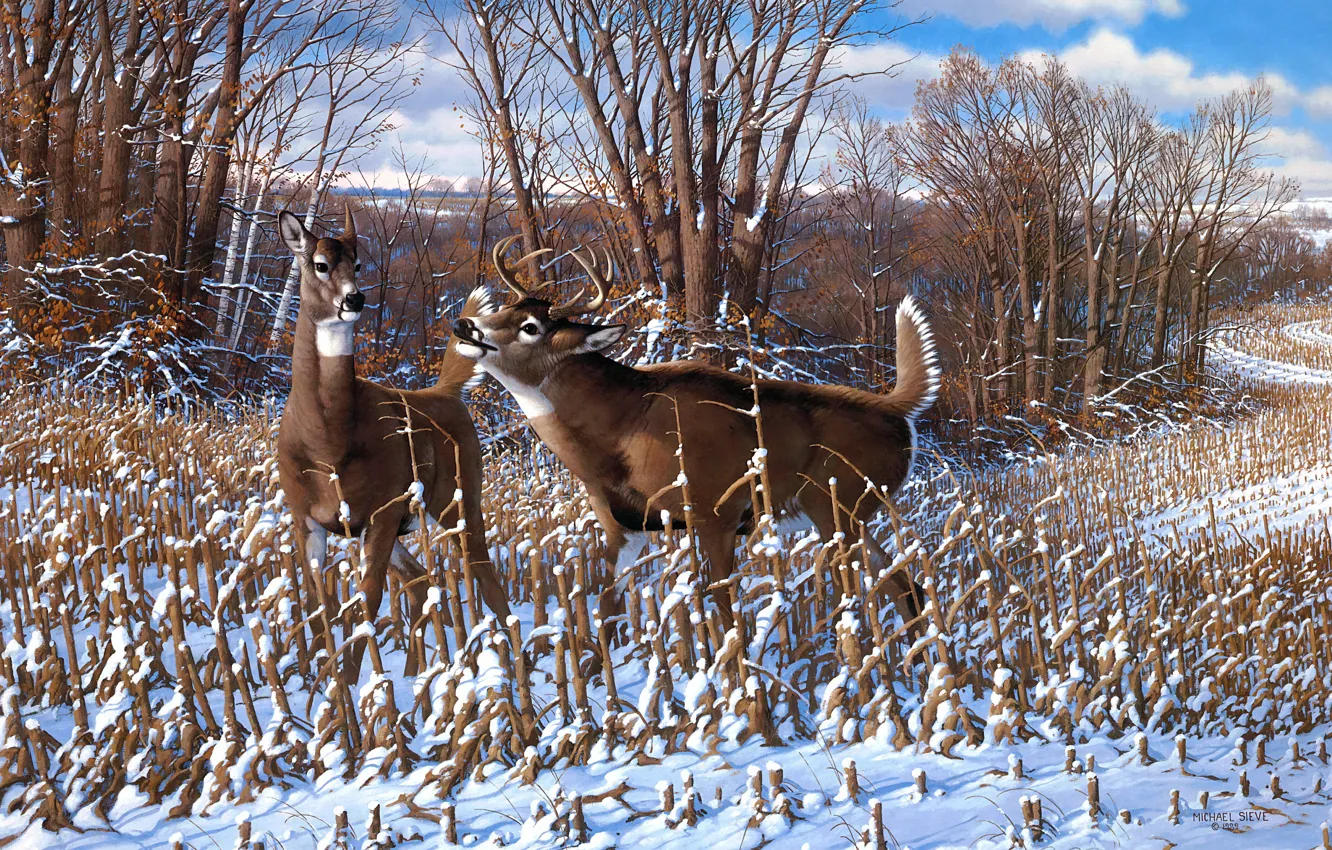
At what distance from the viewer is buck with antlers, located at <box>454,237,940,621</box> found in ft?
13.3

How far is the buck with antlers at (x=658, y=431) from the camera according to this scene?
13.3 ft

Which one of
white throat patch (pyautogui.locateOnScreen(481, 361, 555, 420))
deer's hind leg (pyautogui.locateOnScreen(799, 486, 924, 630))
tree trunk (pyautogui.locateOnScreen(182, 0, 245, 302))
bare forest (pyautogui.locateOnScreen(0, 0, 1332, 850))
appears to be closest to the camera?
bare forest (pyautogui.locateOnScreen(0, 0, 1332, 850))

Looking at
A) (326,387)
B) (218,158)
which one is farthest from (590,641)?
(218,158)

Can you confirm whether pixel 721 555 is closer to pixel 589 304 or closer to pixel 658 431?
pixel 658 431

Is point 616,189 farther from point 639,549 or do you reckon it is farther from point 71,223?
point 639,549

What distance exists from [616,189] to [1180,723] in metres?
10.1

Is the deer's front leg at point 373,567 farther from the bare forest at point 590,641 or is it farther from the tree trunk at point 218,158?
the tree trunk at point 218,158

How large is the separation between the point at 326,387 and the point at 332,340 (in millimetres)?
170

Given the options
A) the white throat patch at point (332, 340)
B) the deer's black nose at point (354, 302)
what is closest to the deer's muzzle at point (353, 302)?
the deer's black nose at point (354, 302)

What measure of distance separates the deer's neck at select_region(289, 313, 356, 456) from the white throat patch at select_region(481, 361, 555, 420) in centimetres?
51

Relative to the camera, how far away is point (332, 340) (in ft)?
→ 12.6

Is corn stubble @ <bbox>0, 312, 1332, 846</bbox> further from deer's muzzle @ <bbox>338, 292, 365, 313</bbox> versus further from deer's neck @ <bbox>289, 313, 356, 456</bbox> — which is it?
deer's muzzle @ <bbox>338, 292, 365, 313</bbox>

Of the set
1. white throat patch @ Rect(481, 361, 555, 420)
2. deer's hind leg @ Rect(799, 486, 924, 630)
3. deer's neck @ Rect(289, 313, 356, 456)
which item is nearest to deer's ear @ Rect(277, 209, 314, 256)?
deer's neck @ Rect(289, 313, 356, 456)

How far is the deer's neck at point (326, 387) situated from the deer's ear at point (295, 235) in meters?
0.24
